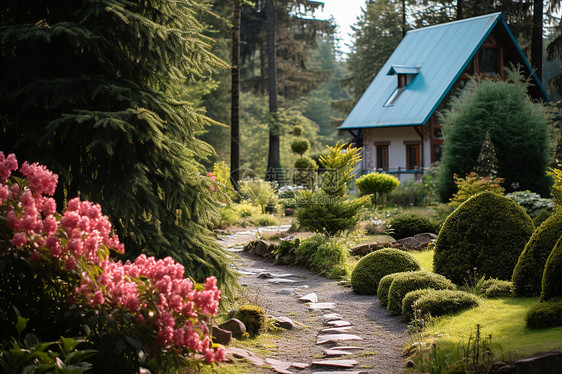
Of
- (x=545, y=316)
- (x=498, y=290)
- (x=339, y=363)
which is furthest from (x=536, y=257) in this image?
(x=339, y=363)

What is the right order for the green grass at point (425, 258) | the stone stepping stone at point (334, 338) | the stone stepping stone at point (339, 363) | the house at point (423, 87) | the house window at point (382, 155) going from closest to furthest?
the stone stepping stone at point (339, 363), the stone stepping stone at point (334, 338), the green grass at point (425, 258), the house at point (423, 87), the house window at point (382, 155)

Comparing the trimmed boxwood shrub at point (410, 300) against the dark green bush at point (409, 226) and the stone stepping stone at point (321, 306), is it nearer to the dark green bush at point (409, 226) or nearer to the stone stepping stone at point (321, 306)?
the stone stepping stone at point (321, 306)

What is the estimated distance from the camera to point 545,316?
5.35 meters

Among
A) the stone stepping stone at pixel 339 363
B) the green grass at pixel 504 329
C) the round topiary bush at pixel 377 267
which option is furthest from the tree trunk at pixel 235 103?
the stone stepping stone at pixel 339 363

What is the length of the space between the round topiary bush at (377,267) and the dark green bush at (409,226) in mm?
4450

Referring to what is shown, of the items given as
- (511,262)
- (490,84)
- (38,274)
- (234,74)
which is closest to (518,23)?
(490,84)

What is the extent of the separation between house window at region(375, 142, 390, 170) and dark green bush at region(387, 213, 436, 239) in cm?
1254

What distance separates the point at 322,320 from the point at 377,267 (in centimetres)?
171

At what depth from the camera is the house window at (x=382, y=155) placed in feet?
84.4

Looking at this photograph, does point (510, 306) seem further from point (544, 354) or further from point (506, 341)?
point (544, 354)

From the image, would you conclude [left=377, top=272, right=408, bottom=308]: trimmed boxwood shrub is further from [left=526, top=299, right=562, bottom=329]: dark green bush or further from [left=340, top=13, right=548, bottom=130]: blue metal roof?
[left=340, top=13, right=548, bottom=130]: blue metal roof

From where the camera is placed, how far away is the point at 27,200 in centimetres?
392

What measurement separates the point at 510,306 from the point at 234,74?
1575 centimetres

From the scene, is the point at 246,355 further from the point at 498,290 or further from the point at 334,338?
the point at 498,290
